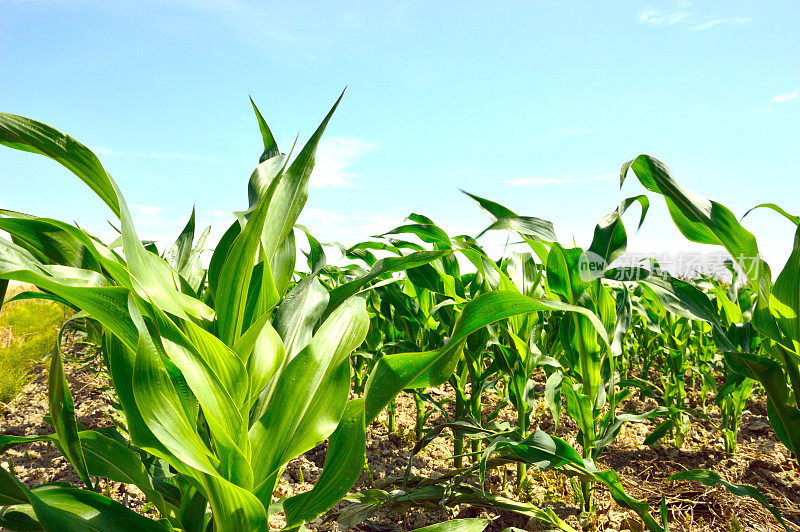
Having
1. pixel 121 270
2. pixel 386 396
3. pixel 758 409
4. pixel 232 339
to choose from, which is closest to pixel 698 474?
pixel 386 396

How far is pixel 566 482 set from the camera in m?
1.98

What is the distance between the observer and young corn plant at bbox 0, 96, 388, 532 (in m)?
0.75

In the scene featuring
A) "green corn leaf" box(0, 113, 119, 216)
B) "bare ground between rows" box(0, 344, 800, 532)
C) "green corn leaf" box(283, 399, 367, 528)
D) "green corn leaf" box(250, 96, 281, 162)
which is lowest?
"bare ground between rows" box(0, 344, 800, 532)

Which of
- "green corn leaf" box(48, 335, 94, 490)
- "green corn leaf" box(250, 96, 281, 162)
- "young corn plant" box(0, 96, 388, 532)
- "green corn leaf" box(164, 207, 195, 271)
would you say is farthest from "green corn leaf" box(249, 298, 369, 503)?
"green corn leaf" box(164, 207, 195, 271)

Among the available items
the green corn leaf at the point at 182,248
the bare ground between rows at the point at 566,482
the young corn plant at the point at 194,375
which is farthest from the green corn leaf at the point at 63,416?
the bare ground between rows at the point at 566,482

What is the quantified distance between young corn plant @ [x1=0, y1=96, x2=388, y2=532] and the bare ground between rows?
0.65 meters

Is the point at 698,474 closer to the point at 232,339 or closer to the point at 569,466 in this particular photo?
the point at 569,466

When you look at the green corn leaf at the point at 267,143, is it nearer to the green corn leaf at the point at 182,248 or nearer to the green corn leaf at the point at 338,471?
the green corn leaf at the point at 182,248

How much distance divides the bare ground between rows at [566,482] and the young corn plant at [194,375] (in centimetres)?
65

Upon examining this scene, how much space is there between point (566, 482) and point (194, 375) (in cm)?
174

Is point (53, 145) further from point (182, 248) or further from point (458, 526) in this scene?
point (458, 526)

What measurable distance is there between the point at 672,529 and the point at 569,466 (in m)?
0.65

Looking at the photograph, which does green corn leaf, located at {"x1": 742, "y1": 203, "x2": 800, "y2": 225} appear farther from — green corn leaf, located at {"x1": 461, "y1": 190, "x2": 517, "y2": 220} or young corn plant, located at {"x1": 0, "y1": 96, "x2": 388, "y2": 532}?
young corn plant, located at {"x1": 0, "y1": 96, "x2": 388, "y2": 532}

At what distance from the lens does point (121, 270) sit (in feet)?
2.81
